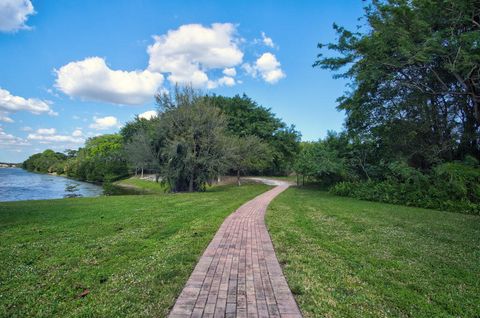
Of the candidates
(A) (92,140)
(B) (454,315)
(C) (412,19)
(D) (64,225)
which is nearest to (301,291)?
(B) (454,315)

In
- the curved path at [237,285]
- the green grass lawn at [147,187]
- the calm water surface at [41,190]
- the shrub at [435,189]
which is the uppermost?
the shrub at [435,189]

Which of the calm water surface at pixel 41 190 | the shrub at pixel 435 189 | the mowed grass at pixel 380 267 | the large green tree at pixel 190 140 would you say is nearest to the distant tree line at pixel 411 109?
the shrub at pixel 435 189

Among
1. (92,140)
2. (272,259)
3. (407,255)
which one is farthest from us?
(92,140)

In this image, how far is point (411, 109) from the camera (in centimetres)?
1509

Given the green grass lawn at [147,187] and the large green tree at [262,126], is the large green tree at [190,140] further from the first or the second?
the large green tree at [262,126]

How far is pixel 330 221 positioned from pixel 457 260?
364 centimetres

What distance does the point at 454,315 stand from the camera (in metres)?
2.83

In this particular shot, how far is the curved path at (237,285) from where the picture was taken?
110 inches

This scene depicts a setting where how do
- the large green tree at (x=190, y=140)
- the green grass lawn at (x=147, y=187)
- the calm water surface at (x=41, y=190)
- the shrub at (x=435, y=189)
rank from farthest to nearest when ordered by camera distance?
the green grass lawn at (x=147, y=187), the calm water surface at (x=41, y=190), the large green tree at (x=190, y=140), the shrub at (x=435, y=189)

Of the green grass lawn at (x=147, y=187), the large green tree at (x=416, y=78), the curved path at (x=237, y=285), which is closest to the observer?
the curved path at (x=237, y=285)

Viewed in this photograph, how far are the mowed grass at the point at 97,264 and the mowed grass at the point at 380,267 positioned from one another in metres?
1.75

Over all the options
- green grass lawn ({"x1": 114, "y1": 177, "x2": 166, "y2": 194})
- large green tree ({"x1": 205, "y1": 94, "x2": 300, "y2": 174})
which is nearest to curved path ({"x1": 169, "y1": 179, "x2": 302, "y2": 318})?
green grass lawn ({"x1": 114, "y1": 177, "x2": 166, "y2": 194})

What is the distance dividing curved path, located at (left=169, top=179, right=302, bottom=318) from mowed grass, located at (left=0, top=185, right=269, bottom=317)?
21cm

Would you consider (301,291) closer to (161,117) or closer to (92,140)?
(161,117)
